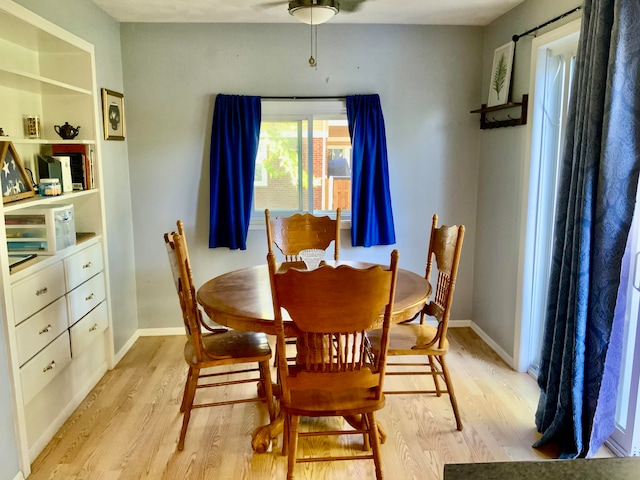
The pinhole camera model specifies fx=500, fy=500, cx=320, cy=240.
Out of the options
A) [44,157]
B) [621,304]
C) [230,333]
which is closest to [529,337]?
[621,304]

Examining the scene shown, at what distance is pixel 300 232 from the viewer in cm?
320

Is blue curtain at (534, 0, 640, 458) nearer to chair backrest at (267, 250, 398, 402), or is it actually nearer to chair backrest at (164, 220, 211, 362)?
chair backrest at (267, 250, 398, 402)

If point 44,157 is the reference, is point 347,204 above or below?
below

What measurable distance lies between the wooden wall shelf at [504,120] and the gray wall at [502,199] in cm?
5

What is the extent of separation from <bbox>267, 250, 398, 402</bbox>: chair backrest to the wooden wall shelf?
1782 millimetres

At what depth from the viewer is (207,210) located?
3838mm

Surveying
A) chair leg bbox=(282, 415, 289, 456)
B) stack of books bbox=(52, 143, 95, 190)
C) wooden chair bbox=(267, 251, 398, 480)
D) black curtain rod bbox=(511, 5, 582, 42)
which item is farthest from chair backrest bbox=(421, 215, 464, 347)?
stack of books bbox=(52, 143, 95, 190)

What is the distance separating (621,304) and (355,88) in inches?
93.9

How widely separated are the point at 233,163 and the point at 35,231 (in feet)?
4.82

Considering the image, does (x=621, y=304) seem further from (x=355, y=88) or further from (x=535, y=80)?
(x=355, y=88)

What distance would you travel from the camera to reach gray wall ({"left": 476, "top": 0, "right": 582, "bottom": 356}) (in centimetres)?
314

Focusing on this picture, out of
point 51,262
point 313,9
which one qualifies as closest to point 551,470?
point 51,262

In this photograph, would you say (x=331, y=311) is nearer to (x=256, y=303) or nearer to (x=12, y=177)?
(x=256, y=303)

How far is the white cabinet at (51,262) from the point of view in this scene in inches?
86.8
